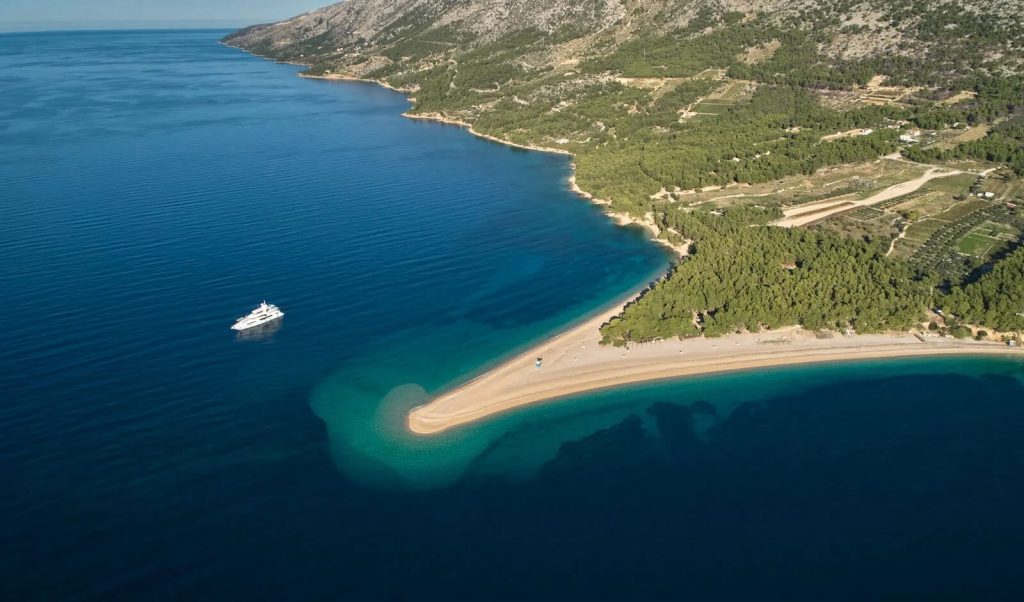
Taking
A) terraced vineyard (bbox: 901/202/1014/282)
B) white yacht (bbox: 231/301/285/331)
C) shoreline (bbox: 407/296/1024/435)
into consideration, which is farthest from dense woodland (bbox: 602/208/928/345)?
white yacht (bbox: 231/301/285/331)

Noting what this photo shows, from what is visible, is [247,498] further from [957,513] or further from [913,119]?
[913,119]

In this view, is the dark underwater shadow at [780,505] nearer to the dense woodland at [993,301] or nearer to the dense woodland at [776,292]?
the dense woodland at [993,301]

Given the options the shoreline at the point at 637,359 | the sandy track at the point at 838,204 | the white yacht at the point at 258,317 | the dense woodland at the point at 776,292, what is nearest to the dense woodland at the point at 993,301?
the shoreline at the point at 637,359

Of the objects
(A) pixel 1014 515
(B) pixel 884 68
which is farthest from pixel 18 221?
(B) pixel 884 68

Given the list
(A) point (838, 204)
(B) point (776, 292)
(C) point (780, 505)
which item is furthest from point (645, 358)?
(A) point (838, 204)

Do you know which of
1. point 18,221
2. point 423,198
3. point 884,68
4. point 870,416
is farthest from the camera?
point 884,68

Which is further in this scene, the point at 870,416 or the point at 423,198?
the point at 423,198
